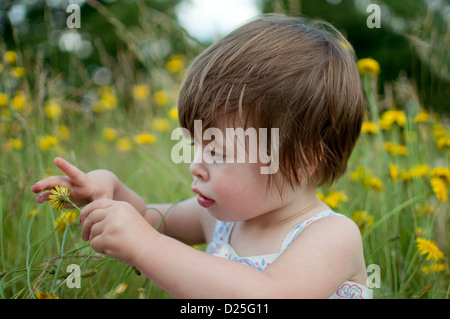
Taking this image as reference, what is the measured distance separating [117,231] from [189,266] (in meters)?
0.12

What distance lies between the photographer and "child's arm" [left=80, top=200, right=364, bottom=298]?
0.70 meters

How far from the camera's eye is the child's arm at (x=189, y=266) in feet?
2.28

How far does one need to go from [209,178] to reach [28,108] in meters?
1.13

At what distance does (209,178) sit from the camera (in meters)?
0.86

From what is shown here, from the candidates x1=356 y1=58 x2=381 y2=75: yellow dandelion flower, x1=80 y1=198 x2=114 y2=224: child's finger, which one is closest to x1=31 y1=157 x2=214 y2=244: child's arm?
x1=80 y1=198 x2=114 y2=224: child's finger

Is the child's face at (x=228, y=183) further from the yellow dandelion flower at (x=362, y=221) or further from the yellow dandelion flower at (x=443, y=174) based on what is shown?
the yellow dandelion flower at (x=443, y=174)

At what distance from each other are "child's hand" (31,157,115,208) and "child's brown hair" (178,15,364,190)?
0.69 feet

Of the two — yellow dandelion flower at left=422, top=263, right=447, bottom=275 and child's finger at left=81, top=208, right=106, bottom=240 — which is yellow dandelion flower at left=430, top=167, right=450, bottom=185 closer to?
yellow dandelion flower at left=422, top=263, right=447, bottom=275

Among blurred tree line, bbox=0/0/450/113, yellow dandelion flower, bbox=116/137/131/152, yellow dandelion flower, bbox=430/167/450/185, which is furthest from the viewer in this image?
blurred tree line, bbox=0/0/450/113

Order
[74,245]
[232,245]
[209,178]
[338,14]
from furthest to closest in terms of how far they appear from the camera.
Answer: [338,14] < [74,245] < [232,245] < [209,178]

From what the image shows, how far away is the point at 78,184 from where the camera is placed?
90 centimetres

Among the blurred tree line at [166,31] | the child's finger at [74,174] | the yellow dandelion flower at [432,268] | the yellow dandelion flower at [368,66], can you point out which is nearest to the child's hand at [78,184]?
the child's finger at [74,174]

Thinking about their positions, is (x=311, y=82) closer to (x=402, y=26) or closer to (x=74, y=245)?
(x=74, y=245)

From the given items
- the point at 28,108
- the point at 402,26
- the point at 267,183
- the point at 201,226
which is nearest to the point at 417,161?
the point at 201,226
